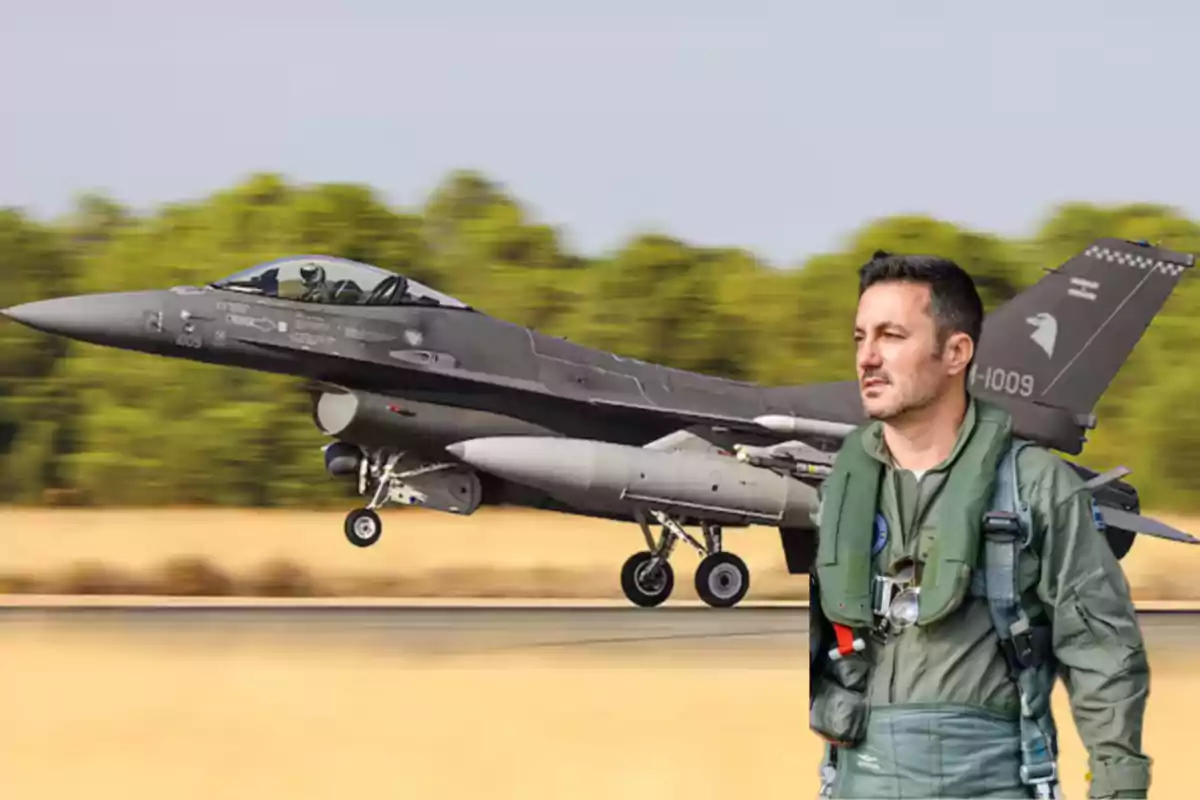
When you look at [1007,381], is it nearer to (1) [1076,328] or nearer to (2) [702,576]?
(1) [1076,328]

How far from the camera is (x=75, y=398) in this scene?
156 ft

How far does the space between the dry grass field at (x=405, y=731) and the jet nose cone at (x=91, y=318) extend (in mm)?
6674

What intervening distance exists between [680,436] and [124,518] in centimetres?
1891

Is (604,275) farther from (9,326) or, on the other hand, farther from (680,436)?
(680,436)

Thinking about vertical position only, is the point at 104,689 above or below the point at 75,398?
below

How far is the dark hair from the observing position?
156 inches

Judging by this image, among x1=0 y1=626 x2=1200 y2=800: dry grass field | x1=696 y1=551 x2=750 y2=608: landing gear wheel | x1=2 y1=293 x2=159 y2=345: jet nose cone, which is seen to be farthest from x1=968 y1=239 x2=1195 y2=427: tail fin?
x1=2 y1=293 x2=159 y2=345: jet nose cone

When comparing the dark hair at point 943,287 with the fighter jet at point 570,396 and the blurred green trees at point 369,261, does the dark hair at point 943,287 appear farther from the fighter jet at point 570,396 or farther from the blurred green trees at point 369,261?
the blurred green trees at point 369,261

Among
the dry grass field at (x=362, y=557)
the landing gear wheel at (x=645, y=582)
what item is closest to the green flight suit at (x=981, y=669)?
the landing gear wheel at (x=645, y=582)

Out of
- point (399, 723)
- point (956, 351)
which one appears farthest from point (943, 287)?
point (399, 723)

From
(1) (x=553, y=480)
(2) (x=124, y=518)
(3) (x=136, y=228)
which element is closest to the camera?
(1) (x=553, y=480)

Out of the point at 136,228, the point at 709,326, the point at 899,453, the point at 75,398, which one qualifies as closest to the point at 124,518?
the point at 75,398

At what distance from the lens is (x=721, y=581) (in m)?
21.8

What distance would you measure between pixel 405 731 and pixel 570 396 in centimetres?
1168
